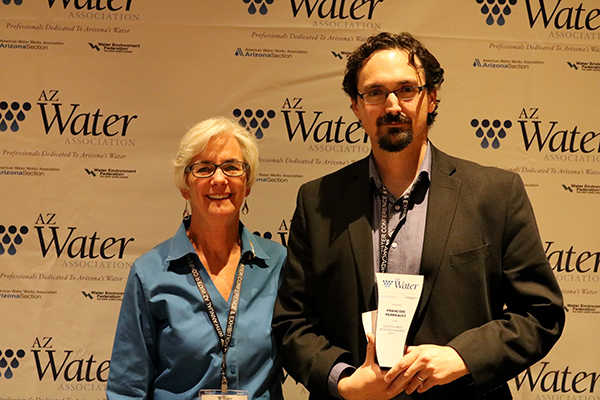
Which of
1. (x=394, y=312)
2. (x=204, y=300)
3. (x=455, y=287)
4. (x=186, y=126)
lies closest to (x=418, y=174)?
(x=455, y=287)

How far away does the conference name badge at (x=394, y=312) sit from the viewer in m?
1.81

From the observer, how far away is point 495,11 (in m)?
3.36

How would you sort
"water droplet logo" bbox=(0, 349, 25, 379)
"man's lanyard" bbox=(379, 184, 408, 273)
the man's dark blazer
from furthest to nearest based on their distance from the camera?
1. "water droplet logo" bbox=(0, 349, 25, 379)
2. "man's lanyard" bbox=(379, 184, 408, 273)
3. the man's dark blazer

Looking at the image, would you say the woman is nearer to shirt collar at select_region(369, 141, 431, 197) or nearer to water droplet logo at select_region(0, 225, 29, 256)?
shirt collar at select_region(369, 141, 431, 197)

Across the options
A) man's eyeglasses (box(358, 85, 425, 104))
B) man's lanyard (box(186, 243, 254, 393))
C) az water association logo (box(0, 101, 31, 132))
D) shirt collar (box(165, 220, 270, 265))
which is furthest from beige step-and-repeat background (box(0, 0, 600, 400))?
man's eyeglasses (box(358, 85, 425, 104))

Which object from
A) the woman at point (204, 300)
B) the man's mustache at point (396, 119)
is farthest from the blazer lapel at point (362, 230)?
the woman at point (204, 300)

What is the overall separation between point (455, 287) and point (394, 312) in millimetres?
267

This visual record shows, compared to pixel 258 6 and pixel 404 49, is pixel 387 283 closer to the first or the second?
pixel 404 49

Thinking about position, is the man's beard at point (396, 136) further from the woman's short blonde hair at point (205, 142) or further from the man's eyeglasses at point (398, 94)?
the woman's short blonde hair at point (205, 142)

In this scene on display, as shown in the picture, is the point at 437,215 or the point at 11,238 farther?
the point at 11,238

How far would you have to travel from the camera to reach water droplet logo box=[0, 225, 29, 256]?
3.34m

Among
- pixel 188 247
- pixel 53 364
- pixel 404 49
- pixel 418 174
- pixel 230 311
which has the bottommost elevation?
pixel 53 364

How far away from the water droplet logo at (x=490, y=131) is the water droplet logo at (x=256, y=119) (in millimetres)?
1201

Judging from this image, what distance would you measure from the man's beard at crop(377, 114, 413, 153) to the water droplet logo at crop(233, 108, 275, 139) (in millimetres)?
1400
